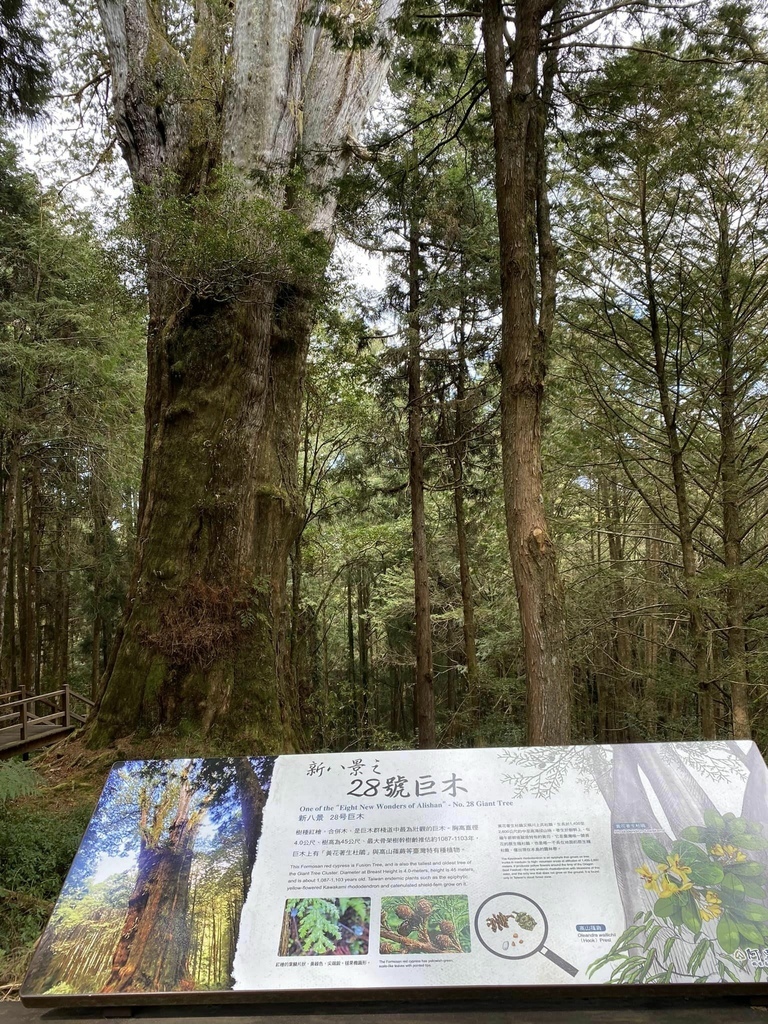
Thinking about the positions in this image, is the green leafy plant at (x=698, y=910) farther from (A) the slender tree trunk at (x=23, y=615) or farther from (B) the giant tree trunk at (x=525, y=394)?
(A) the slender tree trunk at (x=23, y=615)

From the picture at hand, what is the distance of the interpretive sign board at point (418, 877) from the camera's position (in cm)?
204

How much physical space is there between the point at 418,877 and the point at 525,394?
10.9 ft

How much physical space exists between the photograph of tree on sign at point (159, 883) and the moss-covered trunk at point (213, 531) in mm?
2539

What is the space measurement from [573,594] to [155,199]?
592 centimetres

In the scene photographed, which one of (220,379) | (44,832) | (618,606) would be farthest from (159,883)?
(618,606)

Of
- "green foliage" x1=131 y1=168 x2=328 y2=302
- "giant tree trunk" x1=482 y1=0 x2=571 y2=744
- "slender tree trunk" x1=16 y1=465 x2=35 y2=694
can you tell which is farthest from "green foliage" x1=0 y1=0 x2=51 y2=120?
"slender tree trunk" x1=16 y1=465 x2=35 y2=694

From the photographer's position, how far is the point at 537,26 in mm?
4734

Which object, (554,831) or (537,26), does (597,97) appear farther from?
(554,831)

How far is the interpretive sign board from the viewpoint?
2.04m

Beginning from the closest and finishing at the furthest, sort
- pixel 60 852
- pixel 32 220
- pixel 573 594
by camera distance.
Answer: pixel 60 852 < pixel 573 594 < pixel 32 220

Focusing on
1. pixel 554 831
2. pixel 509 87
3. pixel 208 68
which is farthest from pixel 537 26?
pixel 554 831

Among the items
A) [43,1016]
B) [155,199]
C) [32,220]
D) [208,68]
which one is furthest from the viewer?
A: [32,220]

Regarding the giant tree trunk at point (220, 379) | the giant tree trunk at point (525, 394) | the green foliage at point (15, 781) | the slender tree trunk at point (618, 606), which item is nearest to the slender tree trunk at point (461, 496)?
the slender tree trunk at point (618, 606)

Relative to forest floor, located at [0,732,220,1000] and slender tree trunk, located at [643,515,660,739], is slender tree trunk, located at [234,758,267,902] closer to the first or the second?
forest floor, located at [0,732,220,1000]
